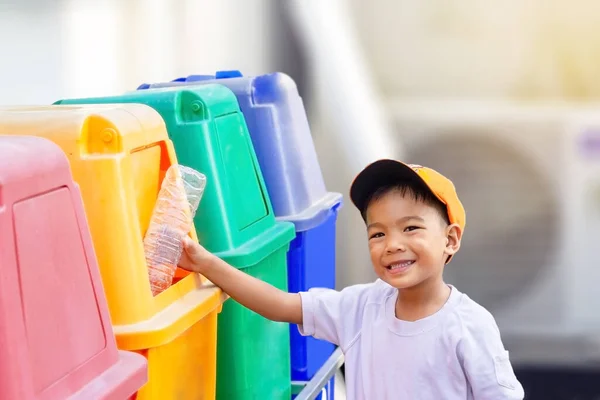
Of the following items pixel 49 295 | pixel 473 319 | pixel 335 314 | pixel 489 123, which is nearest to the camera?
pixel 49 295

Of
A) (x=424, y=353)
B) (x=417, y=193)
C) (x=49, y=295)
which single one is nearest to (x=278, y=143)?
(x=417, y=193)

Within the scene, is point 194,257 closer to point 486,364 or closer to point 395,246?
point 395,246

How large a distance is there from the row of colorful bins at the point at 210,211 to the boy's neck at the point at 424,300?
0.92ft

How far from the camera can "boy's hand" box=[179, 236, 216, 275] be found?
4.65 feet

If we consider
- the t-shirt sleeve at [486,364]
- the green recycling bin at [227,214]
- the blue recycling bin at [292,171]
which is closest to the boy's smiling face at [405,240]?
the t-shirt sleeve at [486,364]

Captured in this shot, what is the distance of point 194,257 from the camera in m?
1.43

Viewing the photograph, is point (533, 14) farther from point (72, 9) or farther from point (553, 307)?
point (72, 9)

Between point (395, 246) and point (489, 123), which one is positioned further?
point (489, 123)

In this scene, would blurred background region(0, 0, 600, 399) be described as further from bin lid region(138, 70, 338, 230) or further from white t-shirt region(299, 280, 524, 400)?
white t-shirt region(299, 280, 524, 400)

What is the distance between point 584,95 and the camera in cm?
345

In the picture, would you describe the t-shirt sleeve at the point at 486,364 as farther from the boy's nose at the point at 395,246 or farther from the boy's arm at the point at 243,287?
the boy's arm at the point at 243,287

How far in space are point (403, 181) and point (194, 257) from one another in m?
0.38

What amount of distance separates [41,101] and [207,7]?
1.15 m

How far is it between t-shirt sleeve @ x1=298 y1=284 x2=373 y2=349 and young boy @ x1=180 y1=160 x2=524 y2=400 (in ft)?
0.07
